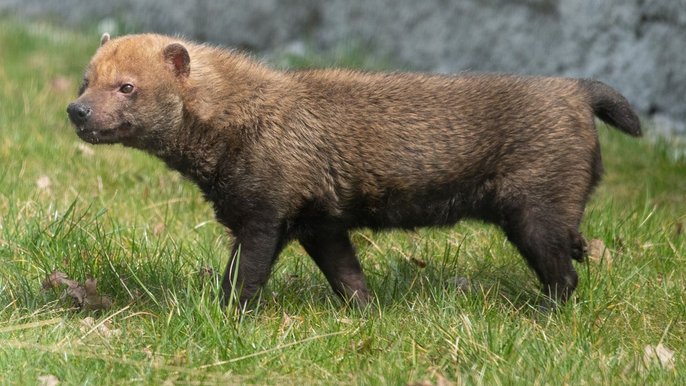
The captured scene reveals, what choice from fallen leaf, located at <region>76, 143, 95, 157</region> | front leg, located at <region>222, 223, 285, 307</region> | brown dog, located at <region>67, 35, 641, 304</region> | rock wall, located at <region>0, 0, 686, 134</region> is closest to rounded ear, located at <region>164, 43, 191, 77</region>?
brown dog, located at <region>67, 35, 641, 304</region>

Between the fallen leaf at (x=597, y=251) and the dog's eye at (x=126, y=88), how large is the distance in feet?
7.34

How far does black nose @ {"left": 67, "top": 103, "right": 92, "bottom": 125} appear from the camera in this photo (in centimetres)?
446

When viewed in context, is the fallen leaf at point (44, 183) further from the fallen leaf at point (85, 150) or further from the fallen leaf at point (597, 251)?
the fallen leaf at point (597, 251)

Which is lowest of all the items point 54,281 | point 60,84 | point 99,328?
point 60,84

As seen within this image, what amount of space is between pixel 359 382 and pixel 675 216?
9.45ft

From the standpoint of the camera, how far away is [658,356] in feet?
13.1

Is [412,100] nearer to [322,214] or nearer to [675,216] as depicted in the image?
[322,214]

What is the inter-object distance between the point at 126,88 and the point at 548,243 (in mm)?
1852

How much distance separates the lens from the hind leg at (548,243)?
4.71 m

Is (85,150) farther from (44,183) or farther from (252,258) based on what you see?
(252,258)

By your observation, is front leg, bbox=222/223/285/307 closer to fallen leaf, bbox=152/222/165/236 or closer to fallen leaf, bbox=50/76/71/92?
fallen leaf, bbox=152/222/165/236

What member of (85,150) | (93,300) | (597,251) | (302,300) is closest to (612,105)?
(597,251)

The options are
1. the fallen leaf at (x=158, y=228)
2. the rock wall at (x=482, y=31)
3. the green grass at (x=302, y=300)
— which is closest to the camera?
the green grass at (x=302, y=300)

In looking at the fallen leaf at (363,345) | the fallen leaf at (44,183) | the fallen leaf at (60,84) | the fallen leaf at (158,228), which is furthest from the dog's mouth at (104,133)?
the fallen leaf at (60,84)
